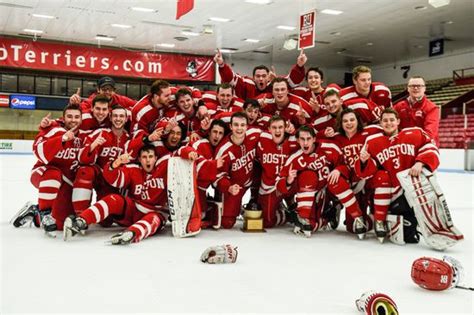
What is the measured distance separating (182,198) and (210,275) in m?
1.02

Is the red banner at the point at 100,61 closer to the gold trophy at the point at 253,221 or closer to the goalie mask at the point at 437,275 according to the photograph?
the gold trophy at the point at 253,221

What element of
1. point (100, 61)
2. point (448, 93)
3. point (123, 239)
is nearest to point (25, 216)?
point (123, 239)

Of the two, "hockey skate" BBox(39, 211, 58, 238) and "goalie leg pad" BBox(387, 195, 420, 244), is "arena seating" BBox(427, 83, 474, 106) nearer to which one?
"goalie leg pad" BBox(387, 195, 420, 244)

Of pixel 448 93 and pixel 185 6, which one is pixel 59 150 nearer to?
pixel 185 6

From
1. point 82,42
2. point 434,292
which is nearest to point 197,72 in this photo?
point 82,42

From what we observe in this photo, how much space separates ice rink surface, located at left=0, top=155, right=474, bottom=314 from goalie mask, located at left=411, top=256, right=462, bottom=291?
37 mm

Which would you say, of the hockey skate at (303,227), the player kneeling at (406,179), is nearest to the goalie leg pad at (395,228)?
the player kneeling at (406,179)

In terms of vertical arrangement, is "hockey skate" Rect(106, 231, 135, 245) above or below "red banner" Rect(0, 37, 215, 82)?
below

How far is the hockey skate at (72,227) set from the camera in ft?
9.46

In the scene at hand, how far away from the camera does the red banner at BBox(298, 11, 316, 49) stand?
9148 mm

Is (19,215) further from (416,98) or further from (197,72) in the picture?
(197,72)

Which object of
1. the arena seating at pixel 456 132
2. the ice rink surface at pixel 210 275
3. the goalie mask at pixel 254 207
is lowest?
the ice rink surface at pixel 210 275

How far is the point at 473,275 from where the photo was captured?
91.1 inches

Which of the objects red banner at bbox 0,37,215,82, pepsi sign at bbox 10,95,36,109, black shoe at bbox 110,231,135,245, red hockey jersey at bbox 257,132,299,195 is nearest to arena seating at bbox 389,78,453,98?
red banner at bbox 0,37,215,82
